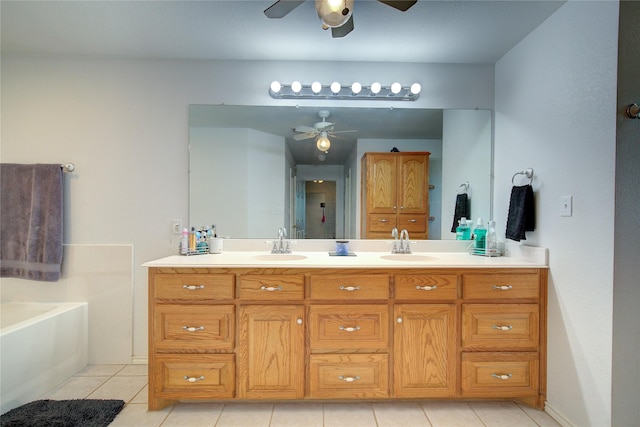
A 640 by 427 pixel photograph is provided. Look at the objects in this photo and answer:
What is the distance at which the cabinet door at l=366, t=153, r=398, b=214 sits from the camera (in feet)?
7.69

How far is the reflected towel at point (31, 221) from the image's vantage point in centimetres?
218

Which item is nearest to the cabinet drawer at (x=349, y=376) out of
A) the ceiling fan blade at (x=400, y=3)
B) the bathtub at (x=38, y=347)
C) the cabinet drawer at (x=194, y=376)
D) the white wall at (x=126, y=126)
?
the cabinet drawer at (x=194, y=376)

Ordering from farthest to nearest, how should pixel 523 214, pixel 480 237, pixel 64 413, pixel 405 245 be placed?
pixel 405 245
pixel 480 237
pixel 523 214
pixel 64 413

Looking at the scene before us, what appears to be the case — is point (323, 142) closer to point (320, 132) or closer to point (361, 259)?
point (320, 132)

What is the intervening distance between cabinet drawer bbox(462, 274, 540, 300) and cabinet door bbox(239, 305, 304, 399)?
98 cm

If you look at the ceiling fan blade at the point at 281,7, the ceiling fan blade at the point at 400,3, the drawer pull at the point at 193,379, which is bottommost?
the drawer pull at the point at 193,379

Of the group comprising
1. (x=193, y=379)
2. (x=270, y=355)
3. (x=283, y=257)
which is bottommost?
(x=193, y=379)

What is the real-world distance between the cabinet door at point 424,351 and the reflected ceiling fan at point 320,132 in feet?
4.25

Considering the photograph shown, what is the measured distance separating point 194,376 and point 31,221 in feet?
5.39

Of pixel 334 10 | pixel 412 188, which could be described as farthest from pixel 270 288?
pixel 334 10

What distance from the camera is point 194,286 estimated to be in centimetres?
174

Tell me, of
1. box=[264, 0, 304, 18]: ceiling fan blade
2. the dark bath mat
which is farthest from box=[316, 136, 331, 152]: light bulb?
the dark bath mat

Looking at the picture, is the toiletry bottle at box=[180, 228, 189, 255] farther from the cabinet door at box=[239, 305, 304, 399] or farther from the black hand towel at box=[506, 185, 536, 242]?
the black hand towel at box=[506, 185, 536, 242]

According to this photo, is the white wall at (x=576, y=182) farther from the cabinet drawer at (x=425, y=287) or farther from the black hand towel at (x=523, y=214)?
the cabinet drawer at (x=425, y=287)
